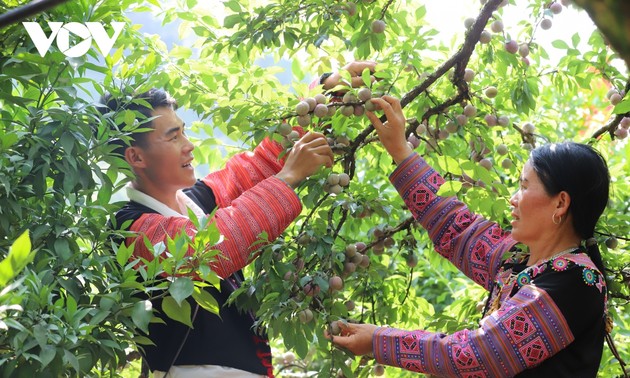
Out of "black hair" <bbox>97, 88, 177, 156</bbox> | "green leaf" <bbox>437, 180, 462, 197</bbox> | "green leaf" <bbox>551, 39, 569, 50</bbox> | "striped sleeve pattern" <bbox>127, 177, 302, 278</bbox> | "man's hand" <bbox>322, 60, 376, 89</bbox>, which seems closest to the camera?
"green leaf" <bbox>437, 180, 462, 197</bbox>

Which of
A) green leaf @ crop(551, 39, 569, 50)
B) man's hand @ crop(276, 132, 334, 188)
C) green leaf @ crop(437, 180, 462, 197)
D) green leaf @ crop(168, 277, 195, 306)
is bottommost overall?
green leaf @ crop(437, 180, 462, 197)

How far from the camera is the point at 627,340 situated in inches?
148

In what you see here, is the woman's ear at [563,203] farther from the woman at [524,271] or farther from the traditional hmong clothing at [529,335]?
the traditional hmong clothing at [529,335]

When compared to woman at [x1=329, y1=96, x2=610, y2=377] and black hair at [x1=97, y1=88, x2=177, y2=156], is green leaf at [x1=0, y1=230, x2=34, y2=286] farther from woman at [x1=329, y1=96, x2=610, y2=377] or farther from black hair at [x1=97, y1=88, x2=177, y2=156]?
black hair at [x1=97, y1=88, x2=177, y2=156]

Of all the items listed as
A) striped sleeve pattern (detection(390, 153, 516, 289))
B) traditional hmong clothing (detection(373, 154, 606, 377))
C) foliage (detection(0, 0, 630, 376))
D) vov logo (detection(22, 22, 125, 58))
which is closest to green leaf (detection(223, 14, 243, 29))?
foliage (detection(0, 0, 630, 376))

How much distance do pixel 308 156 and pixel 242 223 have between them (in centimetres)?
29

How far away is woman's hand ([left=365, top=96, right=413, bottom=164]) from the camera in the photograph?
252 cm

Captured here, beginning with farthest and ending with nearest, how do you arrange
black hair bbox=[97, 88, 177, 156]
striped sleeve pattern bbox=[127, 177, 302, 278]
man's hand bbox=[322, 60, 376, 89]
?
black hair bbox=[97, 88, 177, 156], man's hand bbox=[322, 60, 376, 89], striped sleeve pattern bbox=[127, 177, 302, 278]

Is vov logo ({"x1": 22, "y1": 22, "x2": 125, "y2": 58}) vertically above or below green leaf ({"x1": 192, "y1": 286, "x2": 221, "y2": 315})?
above

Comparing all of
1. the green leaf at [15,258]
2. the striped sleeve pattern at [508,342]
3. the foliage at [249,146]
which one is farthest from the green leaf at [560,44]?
the green leaf at [15,258]

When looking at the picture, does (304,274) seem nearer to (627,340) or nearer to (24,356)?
(24,356)

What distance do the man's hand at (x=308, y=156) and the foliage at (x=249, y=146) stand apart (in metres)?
0.06

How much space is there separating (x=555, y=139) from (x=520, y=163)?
51cm

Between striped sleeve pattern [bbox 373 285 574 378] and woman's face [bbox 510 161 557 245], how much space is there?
0.18 m
